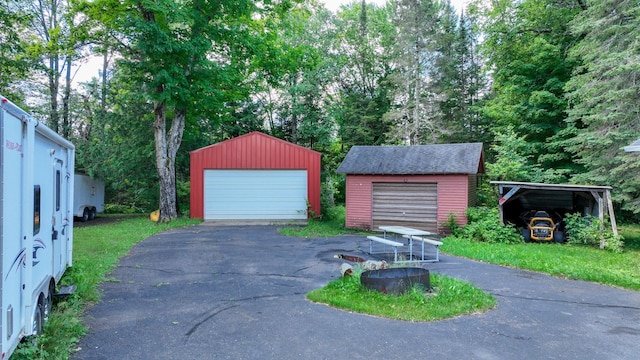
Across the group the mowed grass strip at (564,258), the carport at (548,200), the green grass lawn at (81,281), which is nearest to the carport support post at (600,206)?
the carport at (548,200)

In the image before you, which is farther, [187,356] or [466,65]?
[466,65]

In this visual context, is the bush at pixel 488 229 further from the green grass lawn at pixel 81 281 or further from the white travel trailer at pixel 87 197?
the white travel trailer at pixel 87 197

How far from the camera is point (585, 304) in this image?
566 cm

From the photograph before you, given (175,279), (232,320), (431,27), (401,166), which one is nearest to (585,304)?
(232,320)

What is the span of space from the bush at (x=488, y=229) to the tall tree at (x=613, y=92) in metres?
3.55

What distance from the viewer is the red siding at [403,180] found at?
12.8 meters

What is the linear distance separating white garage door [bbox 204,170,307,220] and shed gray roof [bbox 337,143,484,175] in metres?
2.67

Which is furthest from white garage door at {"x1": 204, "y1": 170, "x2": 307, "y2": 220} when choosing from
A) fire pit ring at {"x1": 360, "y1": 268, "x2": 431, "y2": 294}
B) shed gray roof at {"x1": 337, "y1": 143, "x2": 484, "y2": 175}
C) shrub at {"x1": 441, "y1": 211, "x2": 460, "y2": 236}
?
fire pit ring at {"x1": 360, "y1": 268, "x2": 431, "y2": 294}

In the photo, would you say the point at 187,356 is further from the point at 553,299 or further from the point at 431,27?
the point at 431,27

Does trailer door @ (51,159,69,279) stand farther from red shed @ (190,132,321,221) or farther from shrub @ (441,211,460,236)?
shrub @ (441,211,460,236)

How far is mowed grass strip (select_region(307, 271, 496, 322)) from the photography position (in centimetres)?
498

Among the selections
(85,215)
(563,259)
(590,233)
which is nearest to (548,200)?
(590,233)

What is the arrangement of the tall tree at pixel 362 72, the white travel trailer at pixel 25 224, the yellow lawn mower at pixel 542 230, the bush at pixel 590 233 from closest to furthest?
the white travel trailer at pixel 25 224, the bush at pixel 590 233, the yellow lawn mower at pixel 542 230, the tall tree at pixel 362 72

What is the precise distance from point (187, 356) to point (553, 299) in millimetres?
5359
